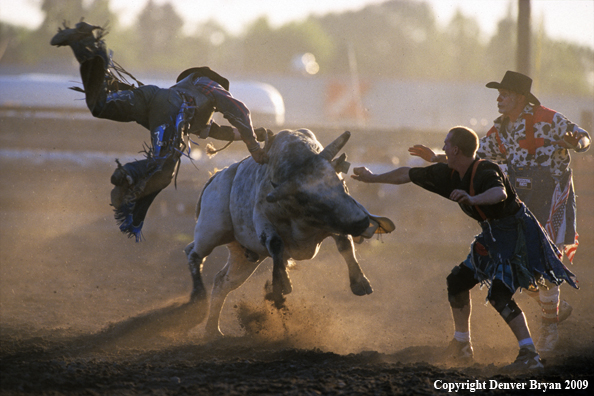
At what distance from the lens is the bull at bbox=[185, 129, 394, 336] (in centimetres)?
462

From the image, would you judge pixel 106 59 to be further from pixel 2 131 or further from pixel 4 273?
pixel 2 131

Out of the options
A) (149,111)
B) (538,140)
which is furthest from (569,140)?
(149,111)

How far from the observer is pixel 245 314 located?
20.8ft

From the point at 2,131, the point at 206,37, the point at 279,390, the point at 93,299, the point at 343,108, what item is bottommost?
the point at 279,390

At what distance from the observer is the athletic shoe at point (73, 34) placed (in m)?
4.48

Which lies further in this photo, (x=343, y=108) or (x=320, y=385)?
(x=343, y=108)

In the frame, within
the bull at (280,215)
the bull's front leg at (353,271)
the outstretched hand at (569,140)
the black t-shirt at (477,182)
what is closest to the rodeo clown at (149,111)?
the bull at (280,215)

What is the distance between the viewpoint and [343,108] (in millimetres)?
35000

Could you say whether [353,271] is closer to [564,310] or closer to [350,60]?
[564,310]

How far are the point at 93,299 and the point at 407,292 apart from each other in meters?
3.96

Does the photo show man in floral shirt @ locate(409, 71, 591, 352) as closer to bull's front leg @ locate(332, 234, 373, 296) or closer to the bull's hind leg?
bull's front leg @ locate(332, 234, 373, 296)

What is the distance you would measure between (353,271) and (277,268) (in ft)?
2.03

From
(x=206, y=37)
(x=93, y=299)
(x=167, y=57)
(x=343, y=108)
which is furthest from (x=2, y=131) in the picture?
(x=206, y=37)

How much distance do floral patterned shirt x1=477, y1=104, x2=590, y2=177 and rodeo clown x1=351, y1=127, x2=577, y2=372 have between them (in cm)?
132
